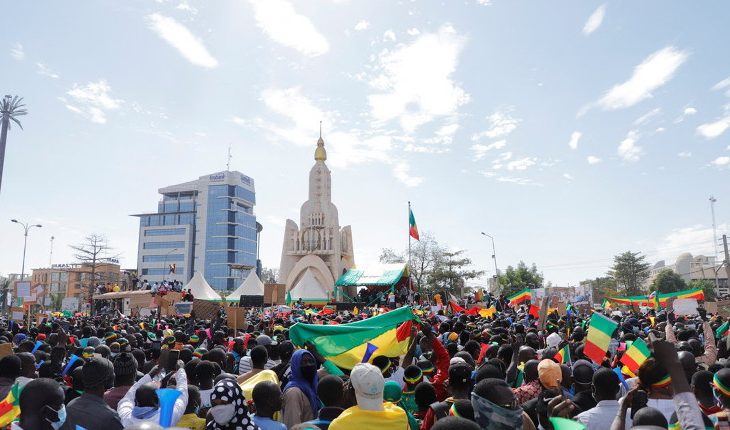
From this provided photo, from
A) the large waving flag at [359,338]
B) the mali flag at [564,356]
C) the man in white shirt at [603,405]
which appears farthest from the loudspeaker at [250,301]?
the man in white shirt at [603,405]

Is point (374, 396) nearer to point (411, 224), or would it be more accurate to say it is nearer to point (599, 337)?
point (599, 337)

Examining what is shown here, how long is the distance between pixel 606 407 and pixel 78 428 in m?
3.82

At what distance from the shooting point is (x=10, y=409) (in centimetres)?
359

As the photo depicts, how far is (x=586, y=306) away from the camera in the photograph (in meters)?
23.6

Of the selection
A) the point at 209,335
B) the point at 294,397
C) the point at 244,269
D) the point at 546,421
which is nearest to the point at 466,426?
the point at 546,421

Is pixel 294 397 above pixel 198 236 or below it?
below

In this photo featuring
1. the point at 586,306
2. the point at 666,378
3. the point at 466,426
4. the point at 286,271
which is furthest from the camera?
the point at 286,271

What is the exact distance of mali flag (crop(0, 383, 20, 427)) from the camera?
3527mm

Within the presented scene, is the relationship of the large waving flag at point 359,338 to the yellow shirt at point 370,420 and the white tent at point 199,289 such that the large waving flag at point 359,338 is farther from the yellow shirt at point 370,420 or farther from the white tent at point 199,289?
the white tent at point 199,289

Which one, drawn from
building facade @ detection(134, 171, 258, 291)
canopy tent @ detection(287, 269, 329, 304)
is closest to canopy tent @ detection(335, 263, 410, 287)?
canopy tent @ detection(287, 269, 329, 304)

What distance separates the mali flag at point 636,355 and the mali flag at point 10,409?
5.70 metres

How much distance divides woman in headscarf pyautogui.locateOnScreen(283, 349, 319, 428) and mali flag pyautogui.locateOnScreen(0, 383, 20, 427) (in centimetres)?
203

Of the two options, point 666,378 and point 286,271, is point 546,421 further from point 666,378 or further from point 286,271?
point 286,271

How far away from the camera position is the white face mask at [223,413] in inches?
136
